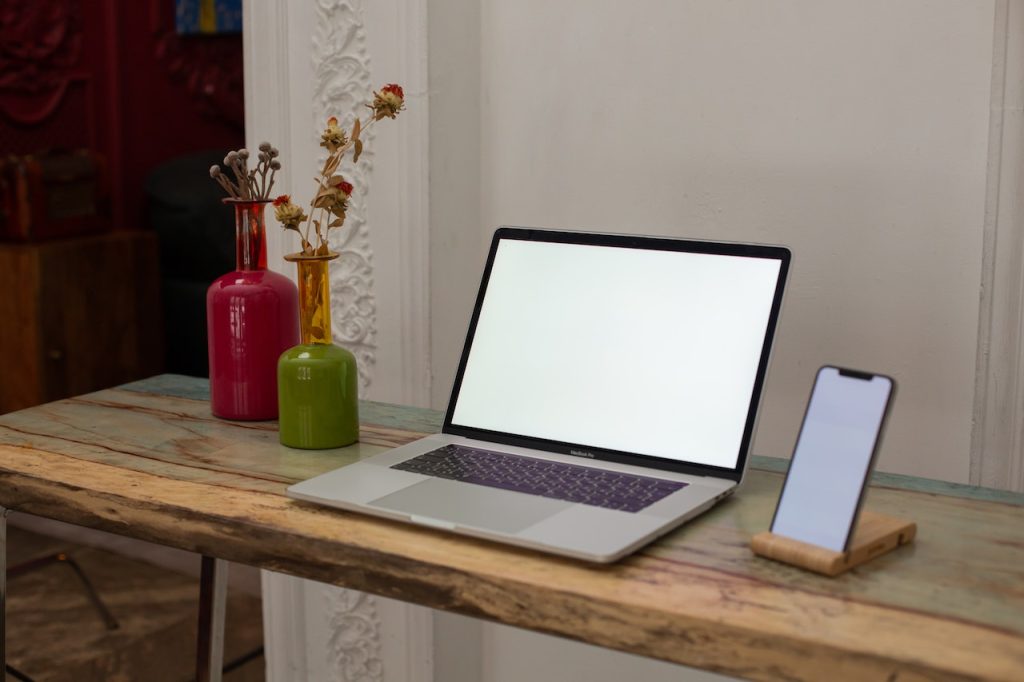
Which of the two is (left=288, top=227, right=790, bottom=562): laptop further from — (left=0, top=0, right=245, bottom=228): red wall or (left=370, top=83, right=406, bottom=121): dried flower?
(left=0, top=0, right=245, bottom=228): red wall

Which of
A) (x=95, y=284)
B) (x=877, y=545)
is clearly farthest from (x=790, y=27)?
(x=95, y=284)

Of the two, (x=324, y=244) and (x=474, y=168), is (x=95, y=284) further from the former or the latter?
(x=324, y=244)

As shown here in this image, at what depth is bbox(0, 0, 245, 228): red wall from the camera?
3791 mm

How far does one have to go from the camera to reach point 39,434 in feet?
4.14

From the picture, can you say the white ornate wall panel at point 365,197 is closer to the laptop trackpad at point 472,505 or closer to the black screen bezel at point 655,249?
the black screen bezel at point 655,249

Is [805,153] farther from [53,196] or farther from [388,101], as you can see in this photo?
[53,196]

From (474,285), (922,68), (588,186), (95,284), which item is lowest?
(95,284)

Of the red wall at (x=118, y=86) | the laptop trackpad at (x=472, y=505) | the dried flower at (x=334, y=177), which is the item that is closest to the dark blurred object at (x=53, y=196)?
the red wall at (x=118, y=86)

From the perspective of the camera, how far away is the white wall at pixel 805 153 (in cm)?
123

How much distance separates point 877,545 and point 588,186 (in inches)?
27.2

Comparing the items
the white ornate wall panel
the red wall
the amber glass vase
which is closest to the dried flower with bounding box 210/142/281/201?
the amber glass vase

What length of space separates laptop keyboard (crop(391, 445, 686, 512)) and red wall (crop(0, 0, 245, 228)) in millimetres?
3186

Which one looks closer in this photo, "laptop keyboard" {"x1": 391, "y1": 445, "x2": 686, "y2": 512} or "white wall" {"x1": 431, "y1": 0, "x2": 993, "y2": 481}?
"laptop keyboard" {"x1": 391, "y1": 445, "x2": 686, "y2": 512}

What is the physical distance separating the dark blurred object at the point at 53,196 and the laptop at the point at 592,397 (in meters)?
2.50
